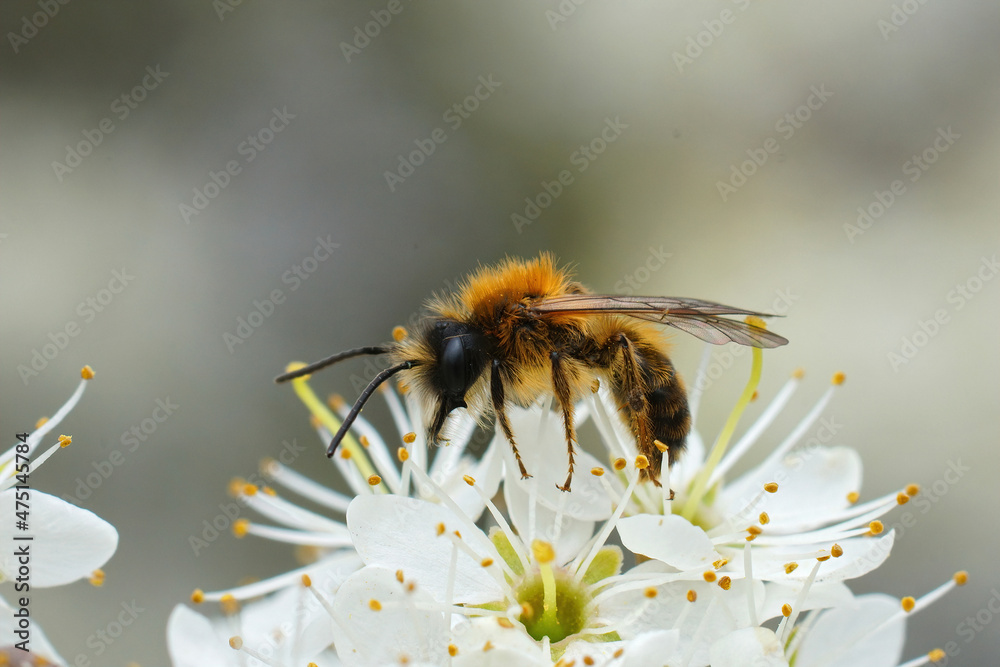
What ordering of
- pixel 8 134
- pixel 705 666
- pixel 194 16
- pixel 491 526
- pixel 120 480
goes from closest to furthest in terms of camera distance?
pixel 705 666, pixel 491 526, pixel 120 480, pixel 8 134, pixel 194 16

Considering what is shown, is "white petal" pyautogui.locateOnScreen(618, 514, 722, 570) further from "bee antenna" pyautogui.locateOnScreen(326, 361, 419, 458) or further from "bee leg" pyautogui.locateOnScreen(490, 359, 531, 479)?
"bee antenna" pyautogui.locateOnScreen(326, 361, 419, 458)

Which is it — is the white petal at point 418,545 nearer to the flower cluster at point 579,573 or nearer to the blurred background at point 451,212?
the flower cluster at point 579,573

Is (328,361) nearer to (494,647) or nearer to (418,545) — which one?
(418,545)

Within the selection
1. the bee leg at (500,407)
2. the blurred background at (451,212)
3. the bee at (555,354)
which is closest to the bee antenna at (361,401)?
the bee at (555,354)

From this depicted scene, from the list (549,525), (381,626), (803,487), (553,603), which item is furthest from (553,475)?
(803,487)

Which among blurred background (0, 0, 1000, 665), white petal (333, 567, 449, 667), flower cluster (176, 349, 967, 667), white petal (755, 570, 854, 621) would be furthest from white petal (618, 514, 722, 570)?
blurred background (0, 0, 1000, 665)

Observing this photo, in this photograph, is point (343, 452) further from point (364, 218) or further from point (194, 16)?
point (194, 16)

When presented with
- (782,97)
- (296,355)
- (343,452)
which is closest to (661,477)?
(343,452)
